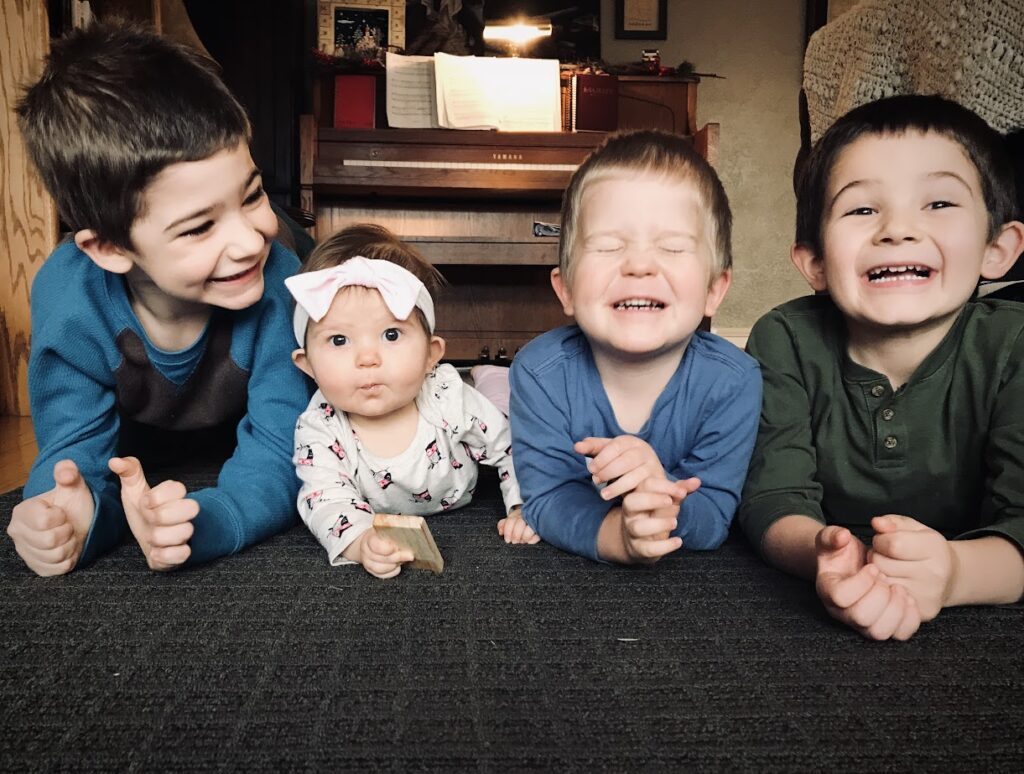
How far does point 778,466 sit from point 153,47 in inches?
36.9

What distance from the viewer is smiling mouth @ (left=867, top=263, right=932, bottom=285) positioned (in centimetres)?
85

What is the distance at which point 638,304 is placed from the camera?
879 mm

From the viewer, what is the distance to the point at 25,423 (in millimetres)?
2094

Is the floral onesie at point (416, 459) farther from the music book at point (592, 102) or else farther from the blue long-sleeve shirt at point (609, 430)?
the music book at point (592, 102)

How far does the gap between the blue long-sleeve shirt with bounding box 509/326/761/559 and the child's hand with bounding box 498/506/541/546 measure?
0.02m

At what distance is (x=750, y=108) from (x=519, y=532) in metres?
3.12

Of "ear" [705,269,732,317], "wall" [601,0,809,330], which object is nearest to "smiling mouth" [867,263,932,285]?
"ear" [705,269,732,317]

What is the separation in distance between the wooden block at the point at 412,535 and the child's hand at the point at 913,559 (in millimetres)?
437

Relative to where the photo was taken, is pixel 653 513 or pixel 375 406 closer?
pixel 653 513

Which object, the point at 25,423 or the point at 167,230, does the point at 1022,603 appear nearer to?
the point at 167,230

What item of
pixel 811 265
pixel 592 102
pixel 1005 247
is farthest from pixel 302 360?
pixel 592 102

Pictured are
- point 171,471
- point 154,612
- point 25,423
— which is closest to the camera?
point 154,612

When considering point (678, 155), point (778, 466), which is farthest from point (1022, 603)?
point (678, 155)

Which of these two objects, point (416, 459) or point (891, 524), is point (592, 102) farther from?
point (891, 524)
